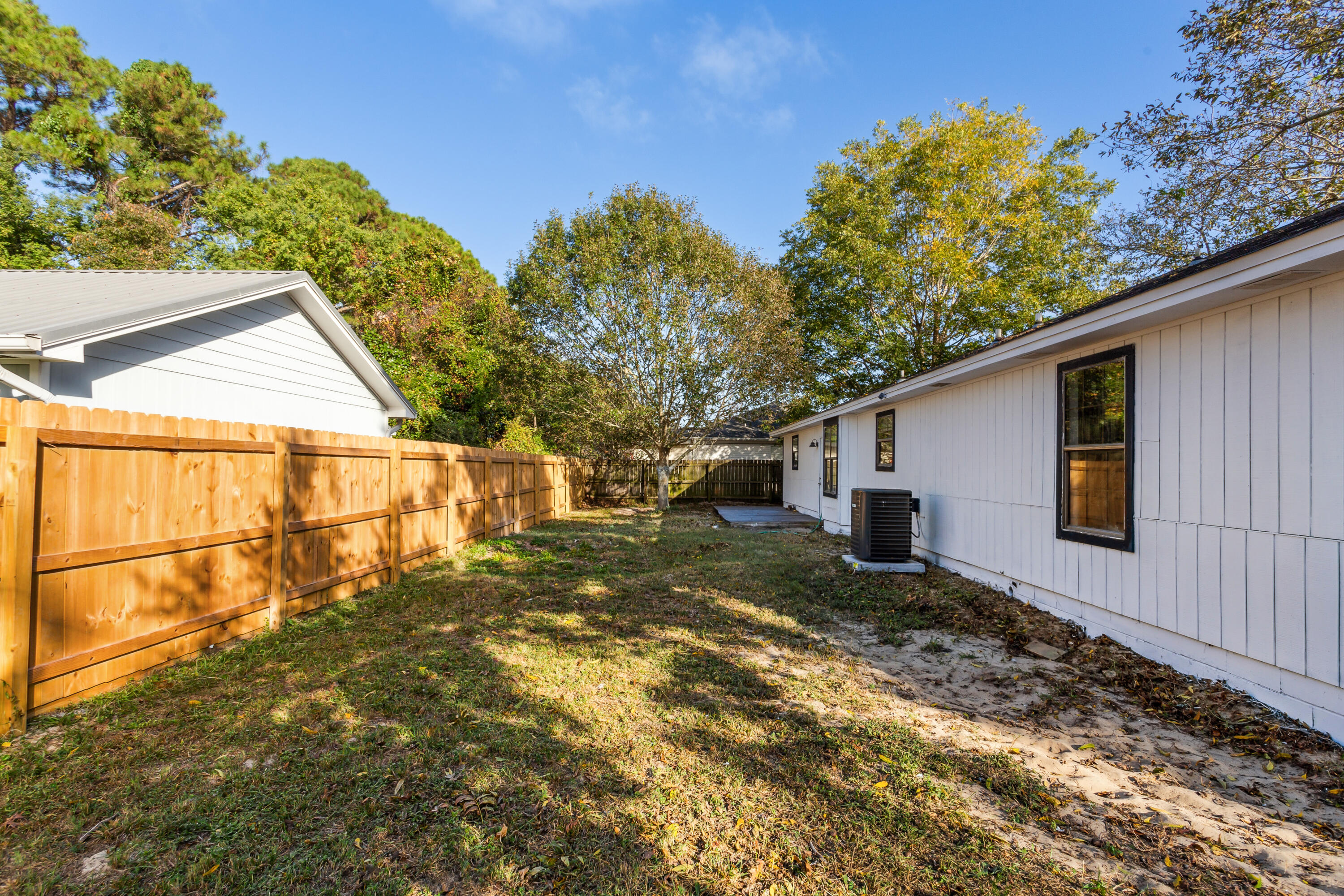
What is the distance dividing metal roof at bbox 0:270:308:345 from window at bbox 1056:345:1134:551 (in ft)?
28.8

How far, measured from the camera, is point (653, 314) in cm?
1583

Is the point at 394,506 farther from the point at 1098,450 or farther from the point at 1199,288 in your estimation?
the point at 1199,288

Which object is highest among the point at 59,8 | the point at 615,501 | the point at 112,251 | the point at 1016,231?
the point at 59,8

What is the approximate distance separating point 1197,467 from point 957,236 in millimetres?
16870

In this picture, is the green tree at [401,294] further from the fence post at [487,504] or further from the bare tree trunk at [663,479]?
the fence post at [487,504]

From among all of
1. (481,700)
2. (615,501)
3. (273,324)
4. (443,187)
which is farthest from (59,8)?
(481,700)

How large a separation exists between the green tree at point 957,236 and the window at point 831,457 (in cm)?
576

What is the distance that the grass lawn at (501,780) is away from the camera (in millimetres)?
1984

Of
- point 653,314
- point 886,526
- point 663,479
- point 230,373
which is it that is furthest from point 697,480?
point 230,373

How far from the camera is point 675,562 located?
27.1 ft

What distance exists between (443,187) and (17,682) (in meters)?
17.7

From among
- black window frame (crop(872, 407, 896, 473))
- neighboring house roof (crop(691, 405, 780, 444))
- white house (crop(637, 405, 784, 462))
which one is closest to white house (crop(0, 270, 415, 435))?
black window frame (crop(872, 407, 896, 473))

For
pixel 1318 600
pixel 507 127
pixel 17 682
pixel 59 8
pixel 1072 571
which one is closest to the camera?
pixel 17 682

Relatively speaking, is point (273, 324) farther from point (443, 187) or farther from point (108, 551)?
point (443, 187)
